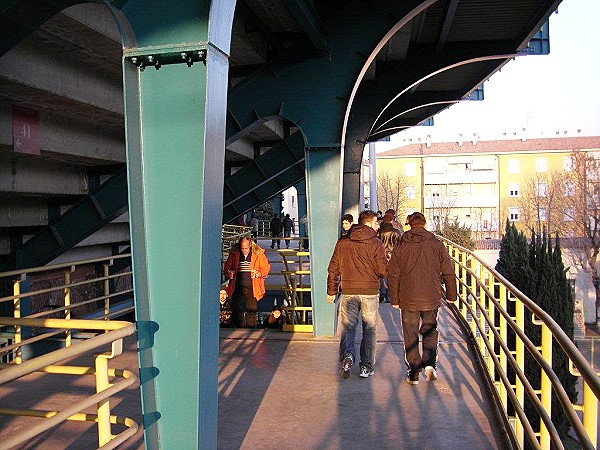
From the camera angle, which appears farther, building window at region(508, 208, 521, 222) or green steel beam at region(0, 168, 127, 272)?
building window at region(508, 208, 521, 222)

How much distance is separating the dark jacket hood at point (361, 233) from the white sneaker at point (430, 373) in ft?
5.47

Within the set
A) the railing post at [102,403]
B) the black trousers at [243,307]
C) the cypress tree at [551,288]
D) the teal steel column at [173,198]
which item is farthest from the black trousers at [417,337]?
the cypress tree at [551,288]

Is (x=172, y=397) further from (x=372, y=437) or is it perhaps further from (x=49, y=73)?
(x=49, y=73)

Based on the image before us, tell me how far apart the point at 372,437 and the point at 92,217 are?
31.3 feet

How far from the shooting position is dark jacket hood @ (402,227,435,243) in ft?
23.3

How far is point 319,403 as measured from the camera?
6516 millimetres

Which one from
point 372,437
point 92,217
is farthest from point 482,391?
point 92,217

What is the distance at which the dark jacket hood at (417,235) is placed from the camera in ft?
23.3

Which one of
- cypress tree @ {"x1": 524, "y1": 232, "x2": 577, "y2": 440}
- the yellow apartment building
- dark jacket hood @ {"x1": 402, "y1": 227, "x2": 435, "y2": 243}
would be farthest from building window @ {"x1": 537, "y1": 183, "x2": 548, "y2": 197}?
dark jacket hood @ {"x1": 402, "y1": 227, "x2": 435, "y2": 243}

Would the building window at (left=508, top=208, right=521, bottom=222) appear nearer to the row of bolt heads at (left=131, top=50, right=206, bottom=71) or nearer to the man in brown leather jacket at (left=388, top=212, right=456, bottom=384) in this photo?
the man in brown leather jacket at (left=388, top=212, right=456, bottom=384)

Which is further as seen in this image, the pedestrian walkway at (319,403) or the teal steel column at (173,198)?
the pedestrian walkway at (319,403)

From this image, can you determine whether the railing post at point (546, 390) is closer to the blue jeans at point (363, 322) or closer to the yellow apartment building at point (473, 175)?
the blue jeans at point (363, 322)

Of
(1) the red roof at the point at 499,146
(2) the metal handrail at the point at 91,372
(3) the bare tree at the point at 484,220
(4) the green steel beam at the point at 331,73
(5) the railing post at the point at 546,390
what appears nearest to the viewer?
(2) the metal handrail at the point at 91,372

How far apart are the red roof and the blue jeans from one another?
7648 centimetres
